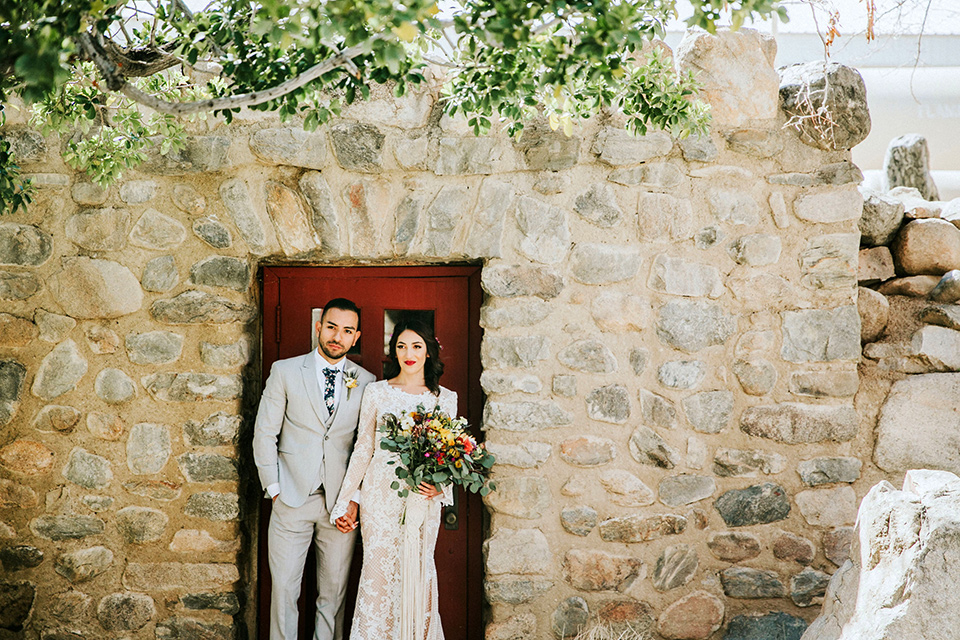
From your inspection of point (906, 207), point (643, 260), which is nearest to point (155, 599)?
point (643, 260)

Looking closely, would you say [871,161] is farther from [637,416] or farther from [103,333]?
[103,333]

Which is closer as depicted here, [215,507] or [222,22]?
[222,22]

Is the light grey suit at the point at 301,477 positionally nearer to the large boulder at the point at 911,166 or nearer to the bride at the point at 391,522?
the bride at the point at 391,522

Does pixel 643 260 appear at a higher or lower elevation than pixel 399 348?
higher

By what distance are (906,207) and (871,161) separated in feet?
10.9

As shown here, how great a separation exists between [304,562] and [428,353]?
3.85ft

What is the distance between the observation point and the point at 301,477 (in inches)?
139

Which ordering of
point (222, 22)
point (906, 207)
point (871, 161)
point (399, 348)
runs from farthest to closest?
point (871, 161) < point (906, 207) < point (399, 348) < point (222, 22)

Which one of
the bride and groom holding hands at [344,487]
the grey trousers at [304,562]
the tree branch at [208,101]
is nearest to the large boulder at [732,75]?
the bride and groom holding hands at [344,487]

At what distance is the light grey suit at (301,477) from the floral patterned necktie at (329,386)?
0.04 meters

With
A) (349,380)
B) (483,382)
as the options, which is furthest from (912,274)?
(349,380)

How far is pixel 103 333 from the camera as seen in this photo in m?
3.68

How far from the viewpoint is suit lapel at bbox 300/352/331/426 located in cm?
356

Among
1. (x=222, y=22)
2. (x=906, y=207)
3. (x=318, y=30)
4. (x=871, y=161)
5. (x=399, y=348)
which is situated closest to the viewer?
(x=318, y=30)
